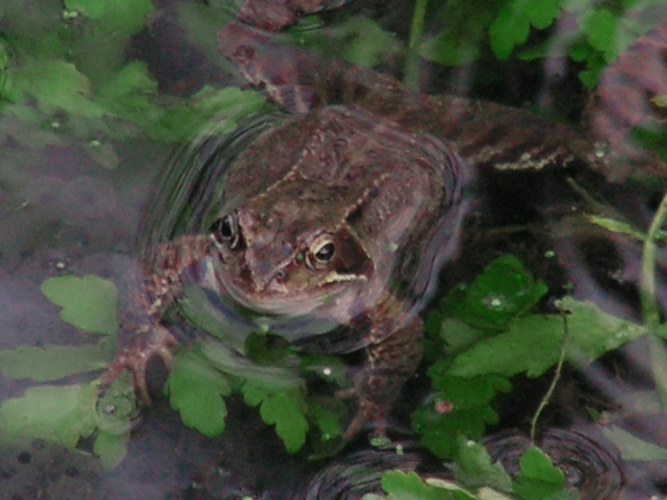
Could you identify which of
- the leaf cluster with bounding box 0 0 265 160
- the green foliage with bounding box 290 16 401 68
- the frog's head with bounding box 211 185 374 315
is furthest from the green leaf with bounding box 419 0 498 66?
the frog's head with bounding box 211 185 374 315

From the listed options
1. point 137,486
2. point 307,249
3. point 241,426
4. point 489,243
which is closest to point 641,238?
point 489,243

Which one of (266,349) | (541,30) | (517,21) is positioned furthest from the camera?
(541,30)

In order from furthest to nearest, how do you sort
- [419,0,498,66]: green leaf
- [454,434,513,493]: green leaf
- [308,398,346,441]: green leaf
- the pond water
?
[419,0,498,66]: green leaf
[308,398,346,441]: green leaf
the pond water
[454,434,513,493]: green leaf

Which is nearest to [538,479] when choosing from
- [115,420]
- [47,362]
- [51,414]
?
[115,420]

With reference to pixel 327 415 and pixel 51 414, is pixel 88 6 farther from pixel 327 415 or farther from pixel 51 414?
pixel 327 415

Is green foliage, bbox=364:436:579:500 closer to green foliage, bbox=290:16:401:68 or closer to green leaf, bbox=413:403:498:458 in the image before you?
green leaf, bbox=413:403:498:458
